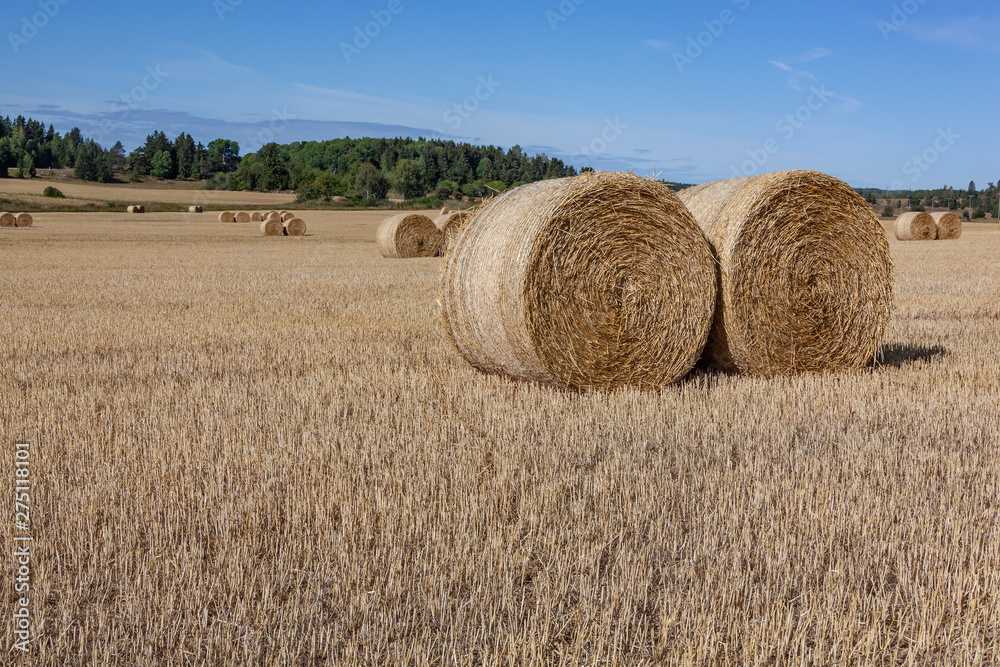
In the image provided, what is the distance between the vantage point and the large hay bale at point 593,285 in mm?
6781

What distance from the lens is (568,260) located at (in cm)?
685

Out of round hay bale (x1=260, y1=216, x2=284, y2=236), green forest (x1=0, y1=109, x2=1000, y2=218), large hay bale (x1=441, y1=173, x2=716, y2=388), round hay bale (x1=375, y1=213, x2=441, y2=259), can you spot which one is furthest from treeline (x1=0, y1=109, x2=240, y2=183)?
large hay bale (x1=441, y1=173, x2=716, y2=388)

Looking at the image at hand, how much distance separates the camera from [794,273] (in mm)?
7484

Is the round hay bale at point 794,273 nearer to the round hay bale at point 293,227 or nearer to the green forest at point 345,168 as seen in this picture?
the round hay bale at point 293,227

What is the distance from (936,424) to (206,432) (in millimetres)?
4719

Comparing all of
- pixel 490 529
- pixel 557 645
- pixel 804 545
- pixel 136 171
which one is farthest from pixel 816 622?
pixel 136 171

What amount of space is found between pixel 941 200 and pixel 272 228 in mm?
80206

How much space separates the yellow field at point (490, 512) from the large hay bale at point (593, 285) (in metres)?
0.31

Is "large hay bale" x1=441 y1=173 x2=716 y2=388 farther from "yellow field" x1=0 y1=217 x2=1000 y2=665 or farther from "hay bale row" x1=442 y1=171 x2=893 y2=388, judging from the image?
"yellow field" x1=0 y1=217 x2=1000 y2=665

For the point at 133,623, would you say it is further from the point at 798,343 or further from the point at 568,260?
the point at 798,343

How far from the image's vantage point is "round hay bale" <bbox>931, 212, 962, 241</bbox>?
32.8 meters

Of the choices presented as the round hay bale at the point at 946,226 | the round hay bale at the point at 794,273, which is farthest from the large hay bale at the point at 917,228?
the round hay bale at the point at 794,273

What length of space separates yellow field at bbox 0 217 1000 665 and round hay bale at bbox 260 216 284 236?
2796 centimetres

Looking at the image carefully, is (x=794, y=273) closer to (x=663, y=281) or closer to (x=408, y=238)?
(x=663, y=281)
